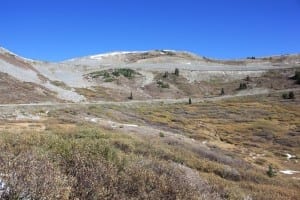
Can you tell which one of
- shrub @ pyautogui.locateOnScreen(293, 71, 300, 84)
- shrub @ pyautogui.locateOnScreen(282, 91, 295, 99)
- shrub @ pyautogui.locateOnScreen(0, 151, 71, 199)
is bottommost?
shrub @ pyautogui.locateOnScreen(282, 91, 295, 99)

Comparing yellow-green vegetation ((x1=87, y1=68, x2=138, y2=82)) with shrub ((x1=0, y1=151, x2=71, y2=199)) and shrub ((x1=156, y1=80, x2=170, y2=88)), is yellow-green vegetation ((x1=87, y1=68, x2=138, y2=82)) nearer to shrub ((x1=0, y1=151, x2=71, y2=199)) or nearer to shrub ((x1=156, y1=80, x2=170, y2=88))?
shrub ((x1=156, y1=80, x2=170, y2=88))

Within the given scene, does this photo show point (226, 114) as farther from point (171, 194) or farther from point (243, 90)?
point (171, 194)

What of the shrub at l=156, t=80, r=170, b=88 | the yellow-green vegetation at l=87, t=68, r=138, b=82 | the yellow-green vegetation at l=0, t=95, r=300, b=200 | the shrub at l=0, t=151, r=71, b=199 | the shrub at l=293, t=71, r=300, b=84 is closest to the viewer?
the shrub at l=0, t=151, r=71, b=199

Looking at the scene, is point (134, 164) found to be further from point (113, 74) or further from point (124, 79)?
point (113, 74)

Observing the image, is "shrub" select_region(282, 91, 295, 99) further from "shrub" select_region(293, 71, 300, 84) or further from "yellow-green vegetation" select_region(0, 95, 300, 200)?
"yellow-green vegetation" select_region(0, 95, 300, 200)

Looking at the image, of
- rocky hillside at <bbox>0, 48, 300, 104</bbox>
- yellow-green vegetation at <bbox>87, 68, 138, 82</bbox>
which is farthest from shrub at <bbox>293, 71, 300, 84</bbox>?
yellow-green vegetation at <bbox>87, 68, 138, 82</bbox>

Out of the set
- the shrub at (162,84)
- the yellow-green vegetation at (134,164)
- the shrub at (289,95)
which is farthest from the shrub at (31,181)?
the shrub at (162,84)

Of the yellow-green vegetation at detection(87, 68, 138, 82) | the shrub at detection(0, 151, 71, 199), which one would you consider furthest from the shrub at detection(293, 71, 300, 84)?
the shrub at detection(0, 151, 71, 199)

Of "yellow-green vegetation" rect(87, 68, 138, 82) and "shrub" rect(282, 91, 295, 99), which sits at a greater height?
"yellow-green vegetation" rect(87, 68, 138, 82)

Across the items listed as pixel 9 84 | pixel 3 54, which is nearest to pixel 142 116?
pixel 9 84

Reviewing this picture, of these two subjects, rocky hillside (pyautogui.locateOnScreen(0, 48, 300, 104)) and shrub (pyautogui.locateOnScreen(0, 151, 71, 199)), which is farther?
rocky hillside (pyautogui.locateOnScreen(0, 48, 300, 104))

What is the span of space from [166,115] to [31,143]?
51837 mm

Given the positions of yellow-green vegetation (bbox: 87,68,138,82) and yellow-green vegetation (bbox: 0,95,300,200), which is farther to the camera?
yellow-green vegetation (bbox: 87,68,138,82)

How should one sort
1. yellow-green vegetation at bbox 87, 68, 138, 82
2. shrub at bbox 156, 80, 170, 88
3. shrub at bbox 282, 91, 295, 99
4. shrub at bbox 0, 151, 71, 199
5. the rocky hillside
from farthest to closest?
yellow-green vegetation at bbox 87, 68, 138, 82 < shrub at bbox 156, 80, 170, 88 < shrub at bbox 282, 91, 295, 99 < the rocky hillside < shrub at bbox 0, 151, 71, 199
